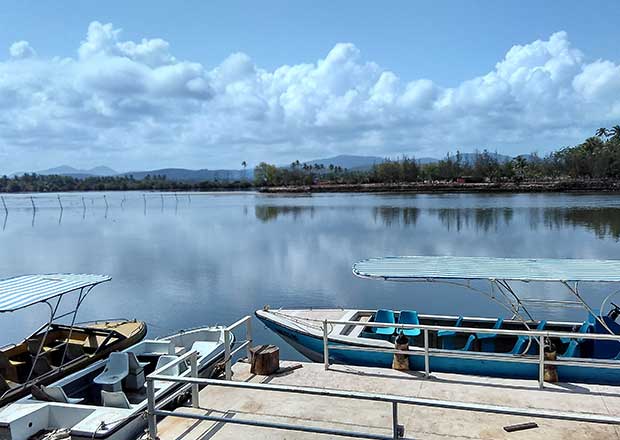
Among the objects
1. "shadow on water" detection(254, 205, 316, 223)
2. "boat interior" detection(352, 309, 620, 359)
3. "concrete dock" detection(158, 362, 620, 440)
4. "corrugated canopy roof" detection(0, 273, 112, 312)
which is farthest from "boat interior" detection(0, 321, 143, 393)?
"shadow on water" detection(254, 205, 316, 223)

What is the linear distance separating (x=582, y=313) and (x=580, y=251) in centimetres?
1248

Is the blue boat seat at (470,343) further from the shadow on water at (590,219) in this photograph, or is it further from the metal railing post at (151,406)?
the shadow on water at (590,219)

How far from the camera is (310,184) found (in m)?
148

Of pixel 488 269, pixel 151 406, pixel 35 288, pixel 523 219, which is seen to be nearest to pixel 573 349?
pixel 488 269

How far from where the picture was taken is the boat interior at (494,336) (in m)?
8.47

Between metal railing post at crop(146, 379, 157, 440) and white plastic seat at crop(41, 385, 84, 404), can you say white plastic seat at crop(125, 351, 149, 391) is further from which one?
metal railing post at crop(146, 379, 157, 440)

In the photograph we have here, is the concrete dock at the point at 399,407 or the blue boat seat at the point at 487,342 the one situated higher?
the concrete dock at the point at 399,407

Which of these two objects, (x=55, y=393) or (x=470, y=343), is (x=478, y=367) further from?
(x=55, y=393)

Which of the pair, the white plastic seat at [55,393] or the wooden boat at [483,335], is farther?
the wooden boat at [483,335]

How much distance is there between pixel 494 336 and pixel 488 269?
59.6 inches

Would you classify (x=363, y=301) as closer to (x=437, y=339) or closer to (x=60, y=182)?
(x=437, y=339)

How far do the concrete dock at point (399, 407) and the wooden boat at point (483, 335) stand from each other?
0.40 m

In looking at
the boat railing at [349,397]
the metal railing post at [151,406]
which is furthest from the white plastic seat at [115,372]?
the metal railing post at [151,406]

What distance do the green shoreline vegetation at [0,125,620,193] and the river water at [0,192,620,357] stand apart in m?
45.5
